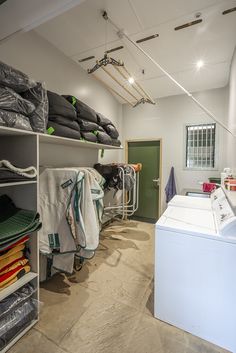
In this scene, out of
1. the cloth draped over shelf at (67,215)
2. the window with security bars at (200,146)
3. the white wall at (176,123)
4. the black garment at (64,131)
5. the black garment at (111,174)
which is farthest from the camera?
the window with security bars at (200,146)

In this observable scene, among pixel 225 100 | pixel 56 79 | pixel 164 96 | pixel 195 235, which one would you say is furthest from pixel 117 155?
pixel 195 235

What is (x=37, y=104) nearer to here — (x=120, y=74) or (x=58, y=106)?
(x=58, y=106)

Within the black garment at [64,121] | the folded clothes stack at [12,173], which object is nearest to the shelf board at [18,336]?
the folded clothes stack at [12,173]

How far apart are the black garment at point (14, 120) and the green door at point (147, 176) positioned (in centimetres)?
307

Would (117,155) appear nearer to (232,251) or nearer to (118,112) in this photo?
(118,112)

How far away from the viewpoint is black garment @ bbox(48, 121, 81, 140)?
6.28 feet

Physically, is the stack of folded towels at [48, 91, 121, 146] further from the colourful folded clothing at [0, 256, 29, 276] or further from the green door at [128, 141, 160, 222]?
the green door at [128, 141, 160, 222]

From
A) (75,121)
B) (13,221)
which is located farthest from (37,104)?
(13,221)

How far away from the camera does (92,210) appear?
1746 millimetres

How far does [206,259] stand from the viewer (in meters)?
1.31

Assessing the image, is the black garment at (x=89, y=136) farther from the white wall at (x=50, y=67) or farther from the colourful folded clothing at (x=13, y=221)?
the colourful folded clothing at (x=13, y=221)

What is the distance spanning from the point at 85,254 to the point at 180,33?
8.91 feet

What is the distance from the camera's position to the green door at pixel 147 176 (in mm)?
4141

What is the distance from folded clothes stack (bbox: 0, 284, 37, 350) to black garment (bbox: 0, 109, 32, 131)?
1.31 m
